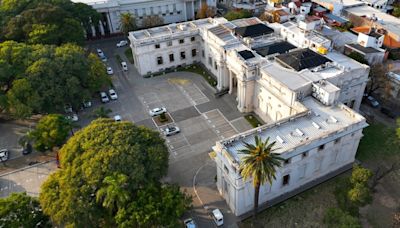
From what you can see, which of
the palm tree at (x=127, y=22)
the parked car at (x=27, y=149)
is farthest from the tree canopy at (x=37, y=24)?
the parked car at (x=27, y=149)

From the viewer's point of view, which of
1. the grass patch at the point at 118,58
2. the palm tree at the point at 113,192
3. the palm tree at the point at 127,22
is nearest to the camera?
the palm tree at the point at 113,192

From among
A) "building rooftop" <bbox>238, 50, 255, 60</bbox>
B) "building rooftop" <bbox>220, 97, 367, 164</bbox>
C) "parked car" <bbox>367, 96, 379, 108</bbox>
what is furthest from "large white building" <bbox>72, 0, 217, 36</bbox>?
"building rooftop" <bbox>220, 97, 367, 164</bbox>

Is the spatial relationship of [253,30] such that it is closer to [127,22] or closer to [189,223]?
[127,22]

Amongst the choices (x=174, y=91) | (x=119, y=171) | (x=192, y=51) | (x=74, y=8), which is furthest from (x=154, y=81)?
(x=119, y=171)

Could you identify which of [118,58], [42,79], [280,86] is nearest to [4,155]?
[42,79]

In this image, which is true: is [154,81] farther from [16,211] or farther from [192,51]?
[16,211]

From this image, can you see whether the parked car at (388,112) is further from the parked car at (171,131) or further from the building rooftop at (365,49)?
the parked car at (171,131)
